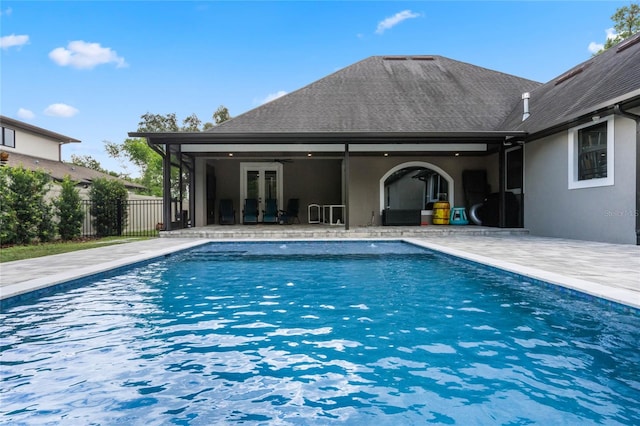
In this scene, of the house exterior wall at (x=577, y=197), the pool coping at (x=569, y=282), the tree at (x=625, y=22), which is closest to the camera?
the pool coping at (x=569, y=282)

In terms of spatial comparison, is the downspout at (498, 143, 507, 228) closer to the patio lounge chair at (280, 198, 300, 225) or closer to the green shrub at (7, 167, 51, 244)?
the patio lounge chair at (280, 198, 300, 225)

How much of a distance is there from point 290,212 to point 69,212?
6927 millimetres

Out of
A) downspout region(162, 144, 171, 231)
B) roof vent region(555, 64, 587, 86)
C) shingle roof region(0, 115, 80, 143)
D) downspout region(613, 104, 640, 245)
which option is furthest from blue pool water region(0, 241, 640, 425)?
shingle roof region(0, 115, 80, 143)

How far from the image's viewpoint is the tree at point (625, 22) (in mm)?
21359

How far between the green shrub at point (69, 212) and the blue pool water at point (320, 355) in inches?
278

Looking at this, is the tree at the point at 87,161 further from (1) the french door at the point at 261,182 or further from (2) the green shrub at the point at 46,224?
(2) the green shrub at the point at 46,224

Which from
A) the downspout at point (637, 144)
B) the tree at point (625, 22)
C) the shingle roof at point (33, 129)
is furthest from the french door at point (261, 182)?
the tree at point (625, 22)

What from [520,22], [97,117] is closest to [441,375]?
[520,22]

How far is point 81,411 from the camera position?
1978mm

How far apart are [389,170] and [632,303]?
10.6m

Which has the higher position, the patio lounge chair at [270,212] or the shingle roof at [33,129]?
the shingle roof at [33,129]

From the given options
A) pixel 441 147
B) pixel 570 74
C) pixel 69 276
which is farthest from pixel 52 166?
pixel 570 74

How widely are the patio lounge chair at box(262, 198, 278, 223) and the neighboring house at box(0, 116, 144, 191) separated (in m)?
6.30

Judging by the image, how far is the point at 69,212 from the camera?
35.1ft
